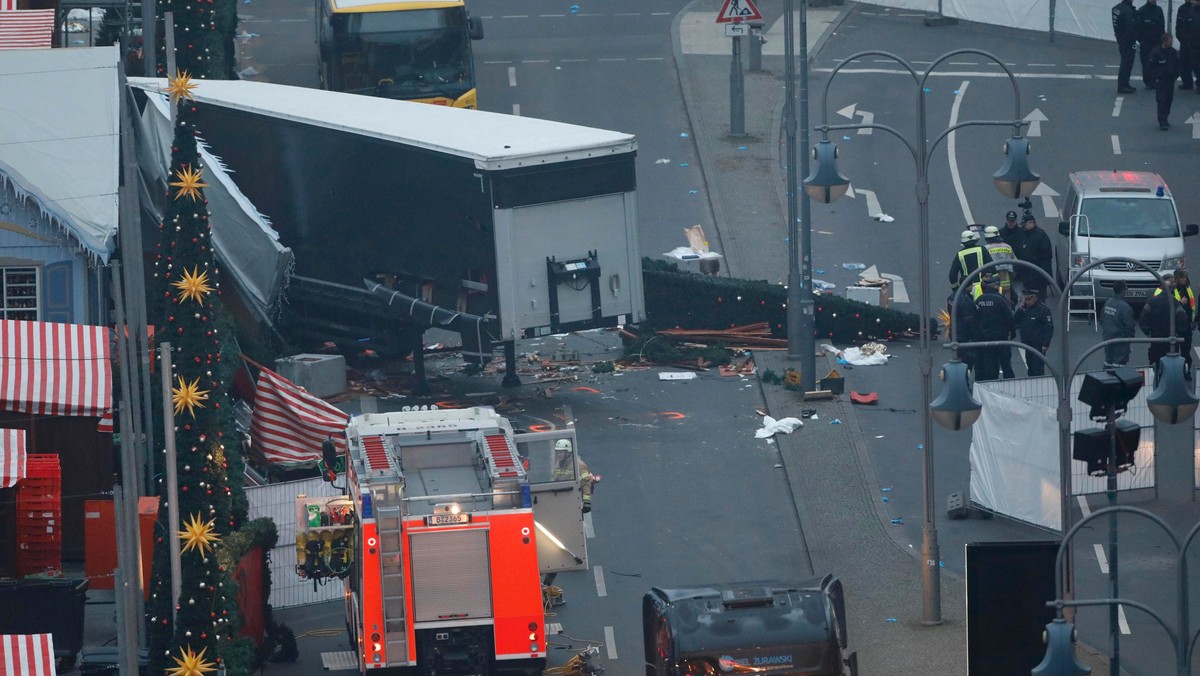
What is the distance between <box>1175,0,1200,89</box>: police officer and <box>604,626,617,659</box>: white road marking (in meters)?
24.0

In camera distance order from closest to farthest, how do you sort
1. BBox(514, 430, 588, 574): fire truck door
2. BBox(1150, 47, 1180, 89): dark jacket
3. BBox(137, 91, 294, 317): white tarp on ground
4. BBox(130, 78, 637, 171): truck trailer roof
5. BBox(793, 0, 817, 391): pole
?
BBox(514, 430, 588, 574): fire truck door, BBox(130, 78, 637, 171): truck trailer roof, BBox(793, 0, 817, 391): pole, BBox(137, 91, 294, 317): white tarp on ground, BBox(1150, 47, 1180, 89): dark jacket

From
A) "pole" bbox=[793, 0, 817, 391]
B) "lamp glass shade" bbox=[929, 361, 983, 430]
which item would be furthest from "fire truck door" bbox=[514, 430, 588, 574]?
"pole" bbox=[793, 0, 817, 391]

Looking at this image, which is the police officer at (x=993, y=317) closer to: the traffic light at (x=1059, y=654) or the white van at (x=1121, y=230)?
the white van at (x=1121, y=230)

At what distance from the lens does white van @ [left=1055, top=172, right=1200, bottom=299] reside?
30.8 meters

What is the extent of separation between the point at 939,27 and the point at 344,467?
1161 inches

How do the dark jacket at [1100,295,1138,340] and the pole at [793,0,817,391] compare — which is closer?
the dark jacket at [1100,295,1138,340]

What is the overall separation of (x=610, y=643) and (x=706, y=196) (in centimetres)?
1763

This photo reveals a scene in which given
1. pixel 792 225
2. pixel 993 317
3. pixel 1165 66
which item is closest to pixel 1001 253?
pixel 993 317

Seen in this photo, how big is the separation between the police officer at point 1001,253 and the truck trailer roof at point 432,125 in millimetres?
5493

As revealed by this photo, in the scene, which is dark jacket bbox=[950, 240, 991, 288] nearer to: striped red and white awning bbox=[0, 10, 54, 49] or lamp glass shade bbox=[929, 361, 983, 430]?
lamp glass shade bbox=[929, 361, 983, 430]

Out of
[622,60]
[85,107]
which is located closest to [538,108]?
[622,60]

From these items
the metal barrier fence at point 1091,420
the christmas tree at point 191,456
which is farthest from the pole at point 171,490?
the metal barrier fence at point 1091,420

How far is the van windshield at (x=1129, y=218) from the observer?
3145 centimetres

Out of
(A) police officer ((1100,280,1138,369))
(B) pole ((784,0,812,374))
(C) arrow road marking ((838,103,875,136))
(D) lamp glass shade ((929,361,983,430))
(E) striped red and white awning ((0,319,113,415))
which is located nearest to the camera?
(D) lamp glass shade ((929,361,983,430))
